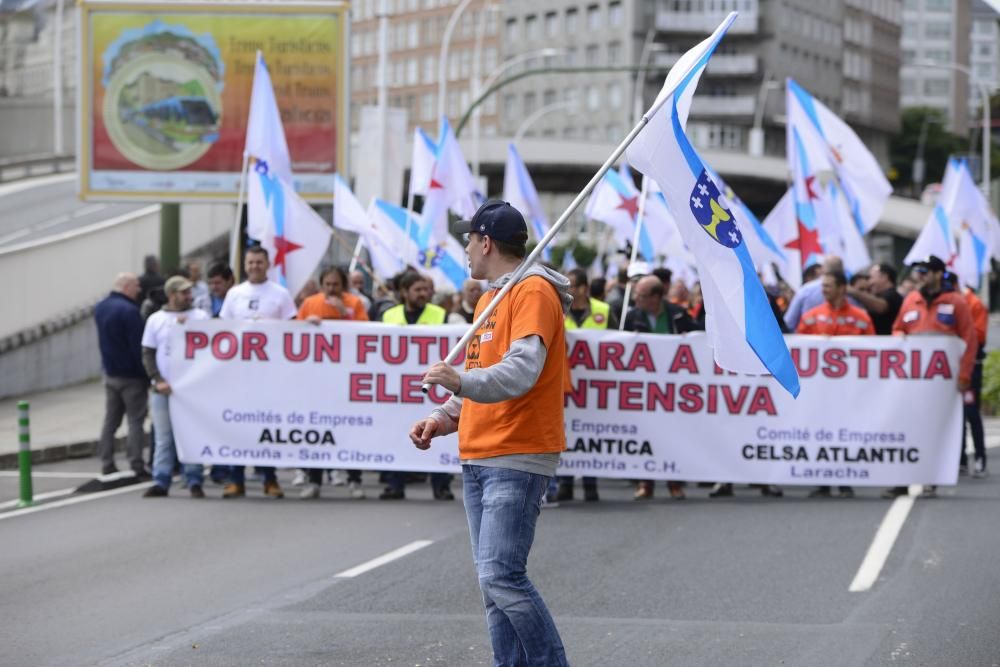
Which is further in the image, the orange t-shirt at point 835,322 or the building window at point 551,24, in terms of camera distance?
the building window at point 551,24

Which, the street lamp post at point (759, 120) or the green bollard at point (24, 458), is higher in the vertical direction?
the street lamp post at point (759, 120)

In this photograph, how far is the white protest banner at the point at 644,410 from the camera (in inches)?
571

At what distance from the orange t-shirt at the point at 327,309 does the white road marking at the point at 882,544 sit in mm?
4718

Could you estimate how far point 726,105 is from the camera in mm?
122438

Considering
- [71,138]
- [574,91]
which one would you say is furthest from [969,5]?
[71,138]

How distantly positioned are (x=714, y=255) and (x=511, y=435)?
134 cm

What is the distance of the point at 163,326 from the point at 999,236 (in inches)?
521

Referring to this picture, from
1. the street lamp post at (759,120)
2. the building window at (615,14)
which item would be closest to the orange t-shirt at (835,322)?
the street lamp post at (759,120)

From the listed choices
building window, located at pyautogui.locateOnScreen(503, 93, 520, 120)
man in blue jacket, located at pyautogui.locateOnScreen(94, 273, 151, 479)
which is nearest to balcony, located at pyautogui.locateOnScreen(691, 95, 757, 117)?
building window, located at pyautogui.locateOnScreen(503, 93, 520, 120)

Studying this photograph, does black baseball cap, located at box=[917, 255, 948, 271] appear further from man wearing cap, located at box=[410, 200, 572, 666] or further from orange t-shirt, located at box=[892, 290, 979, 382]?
man wearing cap, located at box=[410, 200, 572, 666]

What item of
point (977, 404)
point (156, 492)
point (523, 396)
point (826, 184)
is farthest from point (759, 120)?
point (523, 396)

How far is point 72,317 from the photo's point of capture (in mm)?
27922

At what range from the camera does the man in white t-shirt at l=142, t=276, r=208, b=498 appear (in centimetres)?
1454

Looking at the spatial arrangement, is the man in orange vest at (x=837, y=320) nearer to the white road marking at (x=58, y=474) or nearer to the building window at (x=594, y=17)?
the white road marking at (x=58, y=474)
